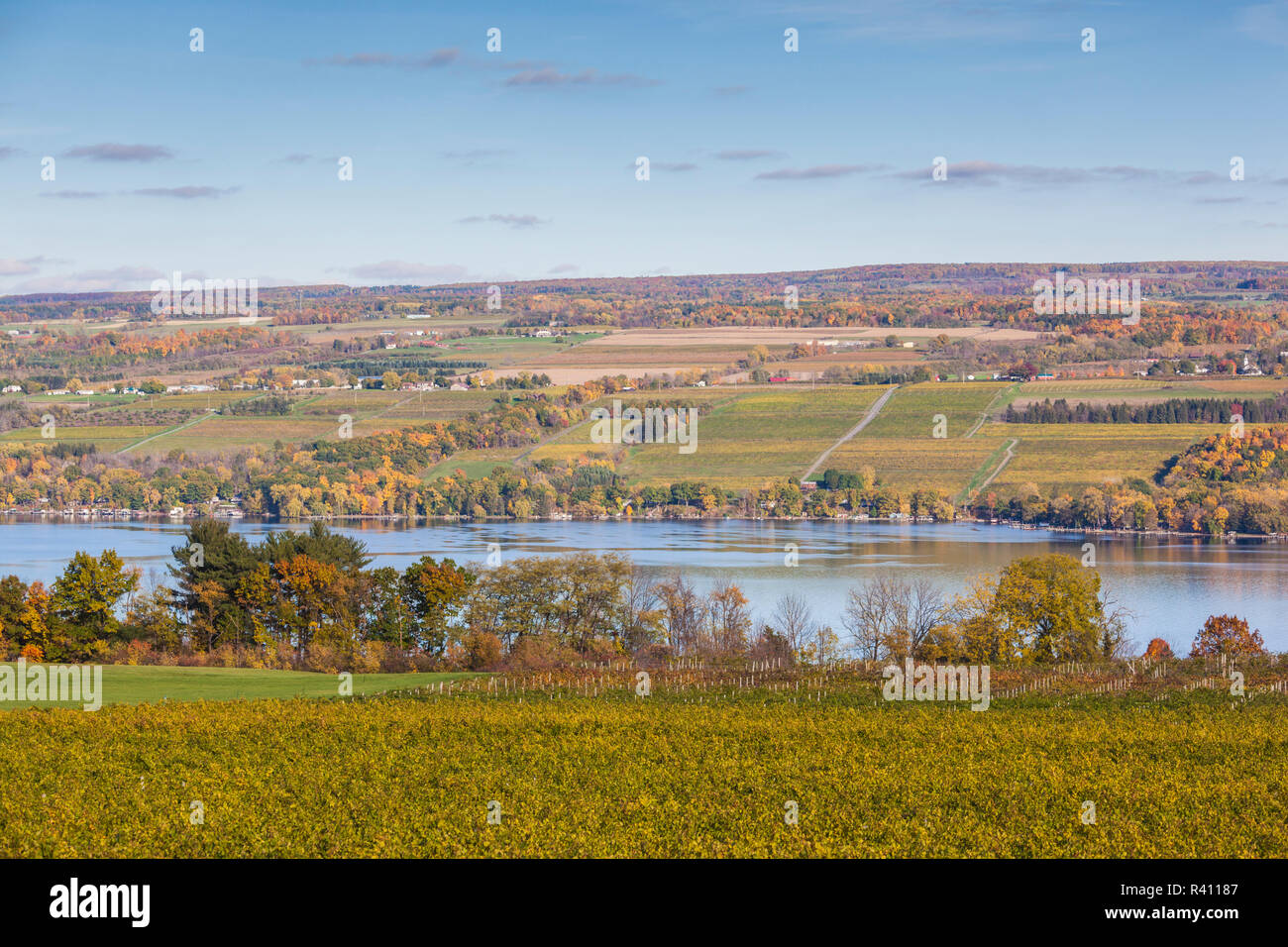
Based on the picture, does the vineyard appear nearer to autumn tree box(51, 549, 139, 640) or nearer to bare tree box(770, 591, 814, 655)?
autumn tree box(51, 549, 139, 640)

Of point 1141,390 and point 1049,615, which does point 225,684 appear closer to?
point 1049,615

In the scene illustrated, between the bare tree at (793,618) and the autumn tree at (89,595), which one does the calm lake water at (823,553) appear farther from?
the autumn tree at (89,595)

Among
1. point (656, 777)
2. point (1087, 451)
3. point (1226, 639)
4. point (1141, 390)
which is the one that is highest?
point (1141, 390)

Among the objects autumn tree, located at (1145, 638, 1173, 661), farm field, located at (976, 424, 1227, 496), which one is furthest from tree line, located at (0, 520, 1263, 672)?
farm field, located at (976, 424, 1227, 496)

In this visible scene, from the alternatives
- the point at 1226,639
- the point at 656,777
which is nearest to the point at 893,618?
the point at 1226,639

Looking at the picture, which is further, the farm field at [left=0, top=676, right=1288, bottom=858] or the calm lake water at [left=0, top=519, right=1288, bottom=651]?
the calm lake water at [left=0, top=519, right=1288, bottom=651]
